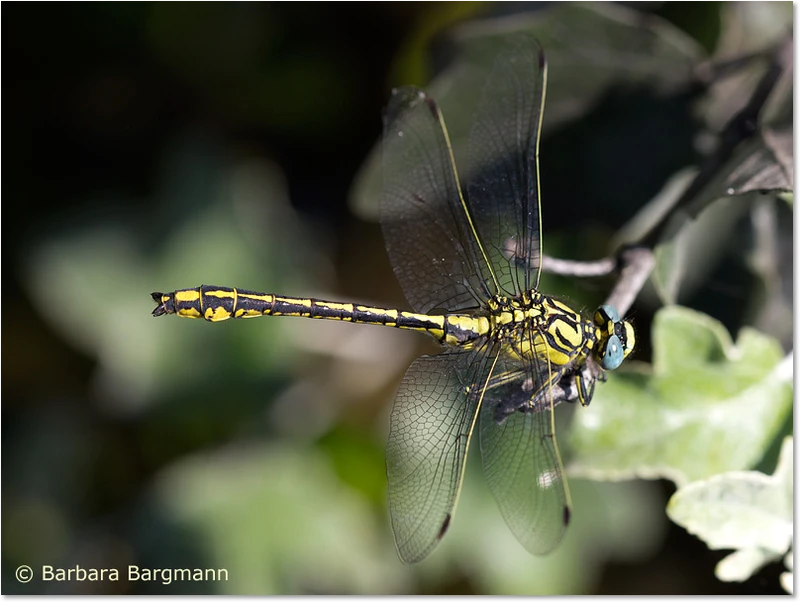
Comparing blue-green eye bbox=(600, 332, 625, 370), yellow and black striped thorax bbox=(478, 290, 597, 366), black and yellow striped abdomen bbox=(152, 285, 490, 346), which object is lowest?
blue-green eye bbox=(600, 332, 625, 370)

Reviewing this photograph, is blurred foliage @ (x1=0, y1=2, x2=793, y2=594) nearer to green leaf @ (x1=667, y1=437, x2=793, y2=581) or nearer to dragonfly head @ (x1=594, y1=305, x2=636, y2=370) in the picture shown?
dragonfly head @ (x1=594, y1=305, x2=636, y2=370)

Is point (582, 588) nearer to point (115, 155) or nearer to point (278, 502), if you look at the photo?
point (278, 502)

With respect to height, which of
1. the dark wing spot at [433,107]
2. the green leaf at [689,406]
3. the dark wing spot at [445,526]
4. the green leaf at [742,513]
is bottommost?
the green leaf at [742,513]

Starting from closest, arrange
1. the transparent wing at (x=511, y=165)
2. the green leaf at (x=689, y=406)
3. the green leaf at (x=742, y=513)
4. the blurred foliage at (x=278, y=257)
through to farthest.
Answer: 1. the green leaf at (x=742, y=513)
2. the green leaf at (x=689, y=406)
3. the transparent wing at (x=511, y=165)
4. the blurred foliage at (x=278, y=257)

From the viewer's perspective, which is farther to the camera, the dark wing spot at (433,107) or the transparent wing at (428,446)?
the dark wing spot at (433,107)

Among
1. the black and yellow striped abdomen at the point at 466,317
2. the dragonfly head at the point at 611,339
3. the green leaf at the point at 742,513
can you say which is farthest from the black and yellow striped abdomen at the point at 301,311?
the green leaf at the point at 742,513

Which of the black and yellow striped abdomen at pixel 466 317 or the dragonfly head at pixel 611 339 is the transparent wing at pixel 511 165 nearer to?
the black and yellow striped abdomen at pixel 466 317
